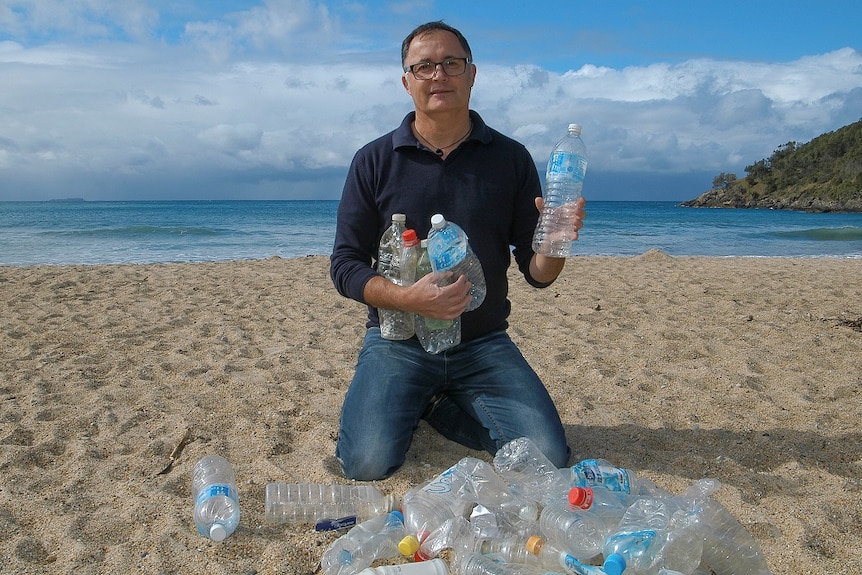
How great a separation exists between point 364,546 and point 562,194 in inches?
72.9

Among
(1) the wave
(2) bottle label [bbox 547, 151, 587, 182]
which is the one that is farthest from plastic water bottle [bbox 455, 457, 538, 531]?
(1) the wave

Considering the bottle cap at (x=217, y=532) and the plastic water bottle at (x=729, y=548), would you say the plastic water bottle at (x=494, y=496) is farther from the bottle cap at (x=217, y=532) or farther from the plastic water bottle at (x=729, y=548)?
the bottle cap at (x=217, y=532)

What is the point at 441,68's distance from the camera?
10.4 feet

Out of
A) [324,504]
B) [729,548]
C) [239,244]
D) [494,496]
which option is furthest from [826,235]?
[324,504]

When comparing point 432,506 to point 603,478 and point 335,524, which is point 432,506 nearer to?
point 335,524

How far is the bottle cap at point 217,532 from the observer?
2.56 m

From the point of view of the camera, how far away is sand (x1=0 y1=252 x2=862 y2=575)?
2.67 meters

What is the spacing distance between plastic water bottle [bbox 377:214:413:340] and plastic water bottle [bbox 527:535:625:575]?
1355 millimetres

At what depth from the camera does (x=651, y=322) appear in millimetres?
6359

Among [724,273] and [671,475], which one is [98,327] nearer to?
[671,475]

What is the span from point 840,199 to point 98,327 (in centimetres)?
6181

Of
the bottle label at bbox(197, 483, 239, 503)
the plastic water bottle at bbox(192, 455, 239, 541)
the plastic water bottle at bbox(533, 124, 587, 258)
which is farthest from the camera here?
the plastic water bottle at bbox(533, 124, 587, 258)

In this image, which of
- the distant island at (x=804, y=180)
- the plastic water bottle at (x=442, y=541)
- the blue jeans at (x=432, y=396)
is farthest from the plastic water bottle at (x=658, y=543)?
the distant island at (x=804, y=180)

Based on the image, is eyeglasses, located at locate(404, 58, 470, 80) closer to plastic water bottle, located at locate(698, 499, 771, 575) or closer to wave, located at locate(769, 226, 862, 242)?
plastic water bottle, located at locate(698, 499, 771, 575)
